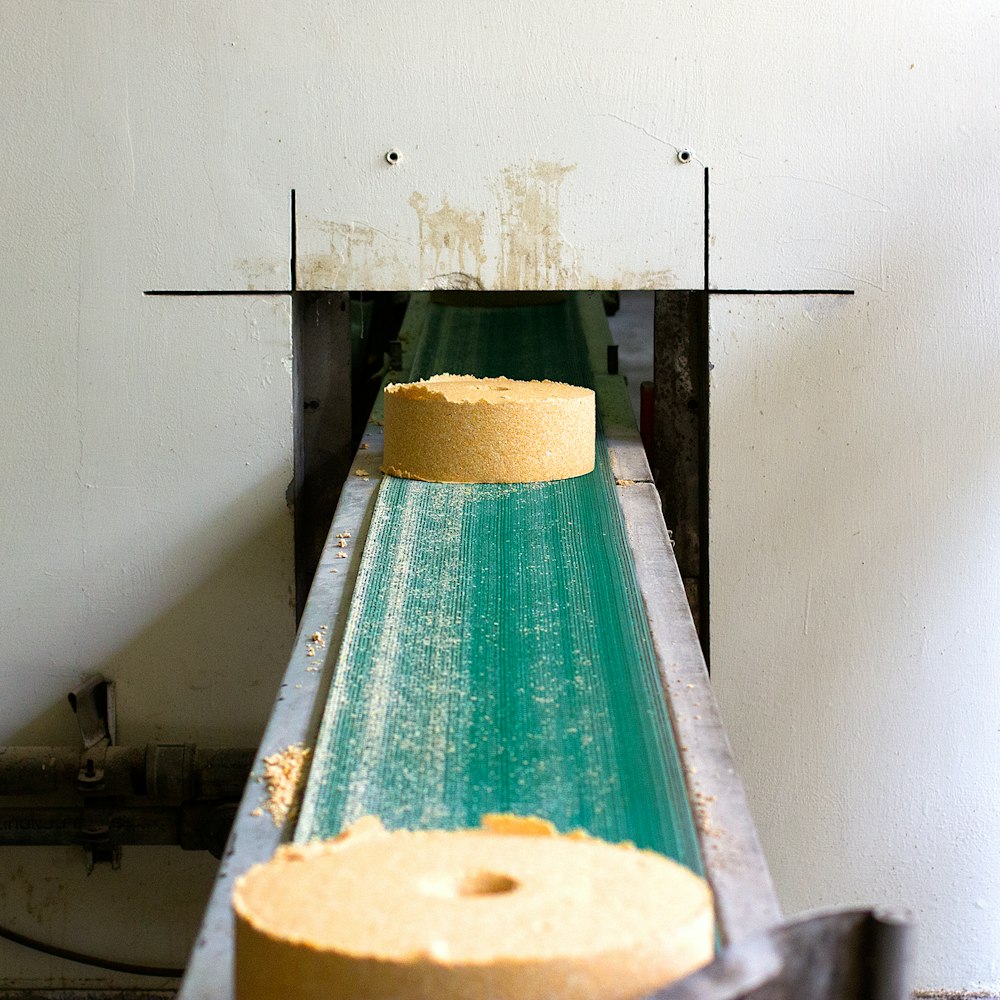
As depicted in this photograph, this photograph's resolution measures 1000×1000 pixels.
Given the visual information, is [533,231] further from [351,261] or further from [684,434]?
[684,434]

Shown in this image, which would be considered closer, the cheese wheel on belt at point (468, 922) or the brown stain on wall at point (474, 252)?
the cheese wheel on belt at point (468, 922)

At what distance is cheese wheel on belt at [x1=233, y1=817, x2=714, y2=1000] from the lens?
0.76 m

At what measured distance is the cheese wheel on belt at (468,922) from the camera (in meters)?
0.76

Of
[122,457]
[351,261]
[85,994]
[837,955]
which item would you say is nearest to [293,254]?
[351,261]

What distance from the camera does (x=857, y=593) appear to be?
2.26 metres

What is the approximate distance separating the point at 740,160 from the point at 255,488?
105 cm

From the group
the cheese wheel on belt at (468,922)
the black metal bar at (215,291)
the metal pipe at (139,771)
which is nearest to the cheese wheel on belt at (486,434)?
the black metal bar at (215,291)

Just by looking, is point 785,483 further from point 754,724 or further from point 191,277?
point 191,277

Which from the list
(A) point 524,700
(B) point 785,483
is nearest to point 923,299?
(B) point 785,483

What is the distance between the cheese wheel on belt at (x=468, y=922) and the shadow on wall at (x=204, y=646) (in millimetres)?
1385

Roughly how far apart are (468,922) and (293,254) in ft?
5.10

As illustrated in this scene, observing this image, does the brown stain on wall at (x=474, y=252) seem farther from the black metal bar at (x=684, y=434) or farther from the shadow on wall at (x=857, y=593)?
the shadow on wall at (x=857, y=593)

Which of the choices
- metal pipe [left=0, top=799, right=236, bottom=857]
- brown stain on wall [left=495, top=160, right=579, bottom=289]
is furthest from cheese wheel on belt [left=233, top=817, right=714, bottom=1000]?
metal pipe [left=0, top=799, right=236, bottom=857]

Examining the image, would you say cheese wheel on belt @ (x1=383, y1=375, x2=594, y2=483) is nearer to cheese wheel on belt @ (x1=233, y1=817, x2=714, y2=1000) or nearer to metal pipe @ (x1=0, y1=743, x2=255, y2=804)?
metal pipe @ (x1=0, y1=743, x2=255, y2=804)
